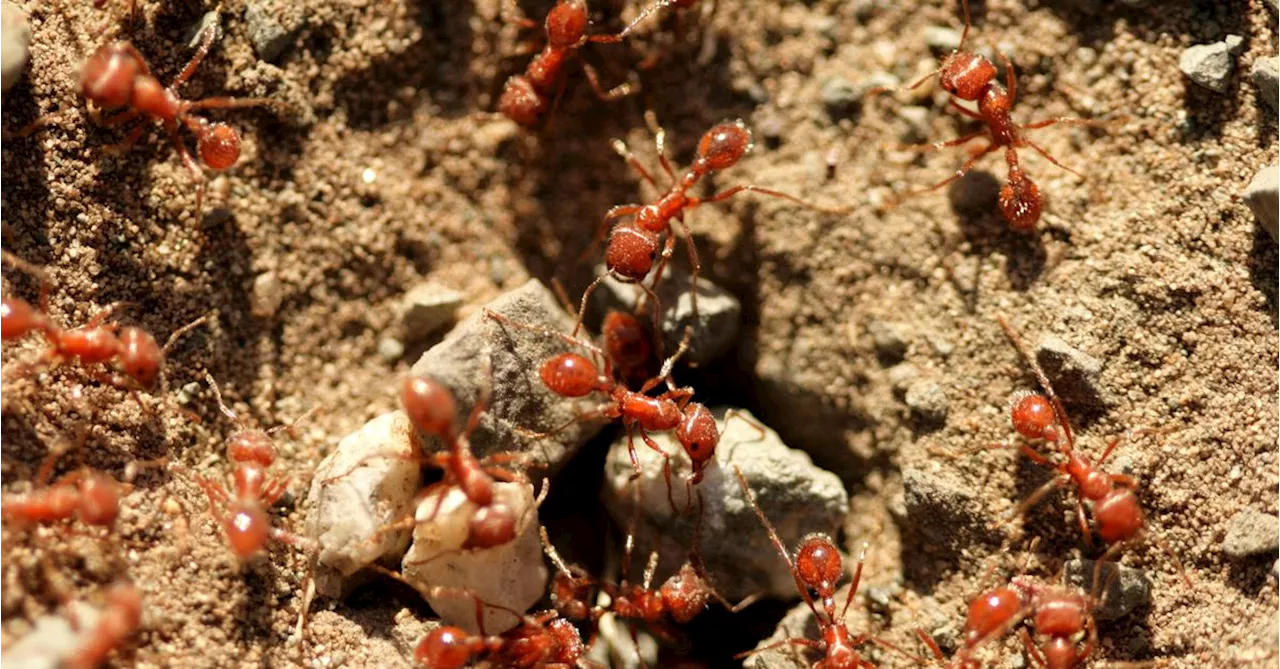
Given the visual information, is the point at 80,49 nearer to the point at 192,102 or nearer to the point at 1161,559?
the point at 192,102

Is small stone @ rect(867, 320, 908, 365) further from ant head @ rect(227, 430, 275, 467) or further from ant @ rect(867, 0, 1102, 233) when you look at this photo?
ant head @ rect(227, 430, 275, 467)

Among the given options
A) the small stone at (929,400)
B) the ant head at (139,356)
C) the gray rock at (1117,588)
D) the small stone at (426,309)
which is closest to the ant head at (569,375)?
the small stone at (426,309)

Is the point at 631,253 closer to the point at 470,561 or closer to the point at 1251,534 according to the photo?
the point at 470,561

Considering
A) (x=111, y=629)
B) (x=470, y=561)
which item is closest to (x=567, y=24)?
(x=470, y=561)

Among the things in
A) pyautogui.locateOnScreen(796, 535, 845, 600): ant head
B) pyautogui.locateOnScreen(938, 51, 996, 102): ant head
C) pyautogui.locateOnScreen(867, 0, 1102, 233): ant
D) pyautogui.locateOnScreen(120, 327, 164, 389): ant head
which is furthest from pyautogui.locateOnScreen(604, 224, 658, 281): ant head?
pyautogui.locateOnScreen(120, 327, 164, 389): ant head

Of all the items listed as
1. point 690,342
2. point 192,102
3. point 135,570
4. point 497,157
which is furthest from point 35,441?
point 690,342

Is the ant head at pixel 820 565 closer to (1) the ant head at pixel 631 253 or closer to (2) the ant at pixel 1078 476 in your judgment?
(2) the ant at pixel 1078 476
